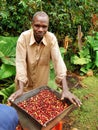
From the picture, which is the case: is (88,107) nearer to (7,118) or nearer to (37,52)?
(37,52)

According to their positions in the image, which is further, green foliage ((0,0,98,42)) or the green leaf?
green foliage ((0,0,98,42))

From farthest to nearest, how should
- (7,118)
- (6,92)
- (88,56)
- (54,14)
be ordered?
(88,56) < (54,14) < (6,92) < (7,118)

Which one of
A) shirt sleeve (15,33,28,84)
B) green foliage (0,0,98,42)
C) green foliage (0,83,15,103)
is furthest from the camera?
green foliage (0,0,98,42)

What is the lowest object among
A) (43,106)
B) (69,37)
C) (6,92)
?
(6,92)

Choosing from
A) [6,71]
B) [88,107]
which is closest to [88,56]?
[88,107]

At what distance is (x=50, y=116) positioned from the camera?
9.50 feet

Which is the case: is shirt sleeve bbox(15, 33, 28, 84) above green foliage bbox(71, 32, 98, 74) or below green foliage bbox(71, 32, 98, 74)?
above

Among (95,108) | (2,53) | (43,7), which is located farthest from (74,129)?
(43,7)

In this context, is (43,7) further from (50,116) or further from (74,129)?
(50,116)

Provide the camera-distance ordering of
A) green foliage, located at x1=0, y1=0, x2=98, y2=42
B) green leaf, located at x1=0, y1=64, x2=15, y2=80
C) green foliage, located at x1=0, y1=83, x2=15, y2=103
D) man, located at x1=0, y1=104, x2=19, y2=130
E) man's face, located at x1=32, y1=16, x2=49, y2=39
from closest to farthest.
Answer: man, located at x1=0, y1=104, x2=19, y2=130, man's face, located at x1=32, y1=16, x2=49, y2=39, green foliage, located at x1=0, y1=83, x2=15, y2=103, green leaf, located at x1=0, y1=64, x2=15, y2=80, green foliage, located at x1=0, y1=0, x2=98, y2=42

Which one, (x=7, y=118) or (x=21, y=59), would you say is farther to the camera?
(x=21, y=59)

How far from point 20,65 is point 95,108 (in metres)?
2.15

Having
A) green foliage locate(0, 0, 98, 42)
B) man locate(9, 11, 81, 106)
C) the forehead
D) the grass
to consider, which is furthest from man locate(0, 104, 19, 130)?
green foliage locate(0, 0, 98, 42)

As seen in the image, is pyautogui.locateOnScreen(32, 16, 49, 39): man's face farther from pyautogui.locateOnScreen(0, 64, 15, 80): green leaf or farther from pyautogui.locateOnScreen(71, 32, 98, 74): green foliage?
pyautogui.locateOnScreen(71, 32, 98, 74): green foliage
